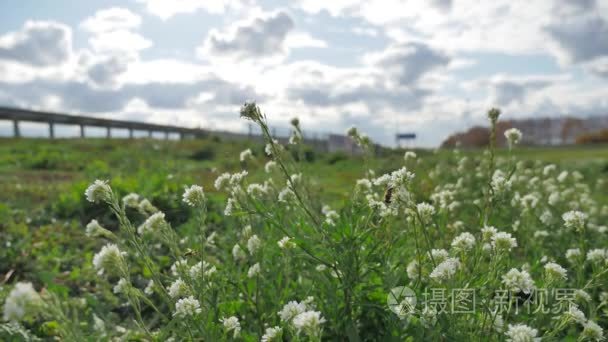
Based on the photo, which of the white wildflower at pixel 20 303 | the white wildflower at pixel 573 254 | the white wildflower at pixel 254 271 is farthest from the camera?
the white wildflower at pixel 573 254

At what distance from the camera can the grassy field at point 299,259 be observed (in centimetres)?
200

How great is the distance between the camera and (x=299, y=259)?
266cm

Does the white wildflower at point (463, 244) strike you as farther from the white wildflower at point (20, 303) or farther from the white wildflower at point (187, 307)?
the white wildflower at point (20, 303)

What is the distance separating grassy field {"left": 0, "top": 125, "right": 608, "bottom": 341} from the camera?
2004mm

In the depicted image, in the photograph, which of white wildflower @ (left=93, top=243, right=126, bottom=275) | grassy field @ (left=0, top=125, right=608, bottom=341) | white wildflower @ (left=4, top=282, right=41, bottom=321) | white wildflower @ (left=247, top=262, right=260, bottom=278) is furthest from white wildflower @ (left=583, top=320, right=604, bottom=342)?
white wildflower @ (left=4, top=282, right=41, bottom=321)

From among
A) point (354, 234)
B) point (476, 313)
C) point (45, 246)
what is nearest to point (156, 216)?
point (354, 234)

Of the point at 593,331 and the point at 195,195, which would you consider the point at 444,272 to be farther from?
the point at 195,195

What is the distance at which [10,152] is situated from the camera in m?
14.9

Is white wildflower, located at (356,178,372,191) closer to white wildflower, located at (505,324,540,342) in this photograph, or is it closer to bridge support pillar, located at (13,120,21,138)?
white wildflower, located at (505,324,540,342)

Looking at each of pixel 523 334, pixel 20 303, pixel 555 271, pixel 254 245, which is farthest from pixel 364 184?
pixel 20 303

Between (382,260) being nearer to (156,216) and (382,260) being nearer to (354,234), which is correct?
(354,234)

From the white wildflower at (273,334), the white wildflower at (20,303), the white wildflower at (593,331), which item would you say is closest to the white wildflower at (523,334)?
the white wildflower at (593,331)

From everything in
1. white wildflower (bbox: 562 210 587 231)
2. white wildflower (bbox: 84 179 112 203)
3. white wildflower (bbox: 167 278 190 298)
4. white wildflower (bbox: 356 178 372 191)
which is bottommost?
white wildflower (bbox: 167 278 190 298)

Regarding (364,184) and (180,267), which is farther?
(364,184)
